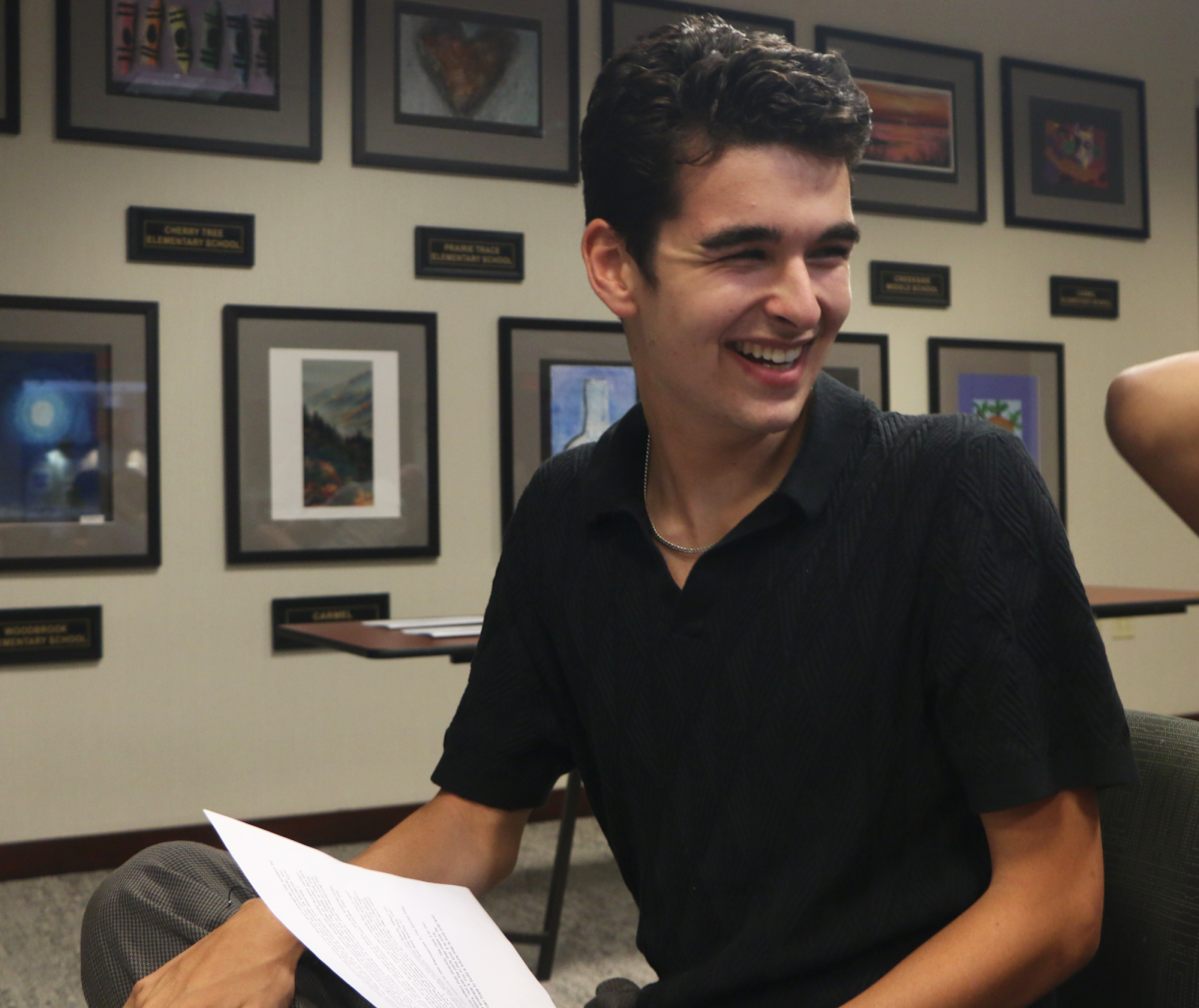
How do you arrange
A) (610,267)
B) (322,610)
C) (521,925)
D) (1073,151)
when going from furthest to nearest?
1. (1073,151)
2. (322,610)
3. (521,925)
4. (610,267)

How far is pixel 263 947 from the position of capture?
1.09m

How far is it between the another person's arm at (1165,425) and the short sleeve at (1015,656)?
0.52 metres

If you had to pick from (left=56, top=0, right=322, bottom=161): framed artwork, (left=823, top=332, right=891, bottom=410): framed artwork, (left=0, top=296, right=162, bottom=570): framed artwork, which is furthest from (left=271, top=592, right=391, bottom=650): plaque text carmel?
(left=823, top=332, right=891, bottom=410): framed artwork

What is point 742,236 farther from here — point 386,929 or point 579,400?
point 579,400

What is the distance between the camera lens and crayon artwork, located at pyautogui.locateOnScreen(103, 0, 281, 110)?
409 cm

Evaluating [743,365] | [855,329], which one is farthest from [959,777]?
[855,329]

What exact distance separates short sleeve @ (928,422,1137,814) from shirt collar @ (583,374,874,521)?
0.43ft

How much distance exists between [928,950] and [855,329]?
4468mm

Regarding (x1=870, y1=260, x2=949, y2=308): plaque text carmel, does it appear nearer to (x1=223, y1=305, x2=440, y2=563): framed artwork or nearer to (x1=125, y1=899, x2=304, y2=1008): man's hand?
(x1=223, y1=305, x2=440, y2=563): framed artwork

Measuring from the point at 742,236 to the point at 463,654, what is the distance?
209 centimetres

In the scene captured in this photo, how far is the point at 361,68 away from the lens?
14.4ft

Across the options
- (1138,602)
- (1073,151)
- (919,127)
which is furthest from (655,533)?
(1073,151)

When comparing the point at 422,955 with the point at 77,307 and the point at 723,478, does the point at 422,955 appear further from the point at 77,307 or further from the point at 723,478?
the point at 77,307

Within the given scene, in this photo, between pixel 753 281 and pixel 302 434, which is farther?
pixel 302 434
